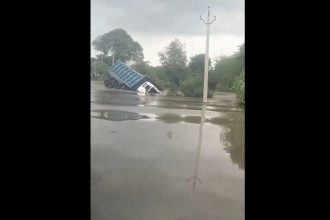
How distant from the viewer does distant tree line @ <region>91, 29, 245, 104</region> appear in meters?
1.32

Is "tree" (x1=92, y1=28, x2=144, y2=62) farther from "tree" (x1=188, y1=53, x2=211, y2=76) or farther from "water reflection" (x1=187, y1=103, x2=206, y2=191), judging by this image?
"water reflection" (x1=187, y1=103, x2=206, y2=191)

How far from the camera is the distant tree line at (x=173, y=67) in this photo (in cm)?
132

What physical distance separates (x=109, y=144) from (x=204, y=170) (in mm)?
467

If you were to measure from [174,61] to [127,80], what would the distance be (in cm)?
25

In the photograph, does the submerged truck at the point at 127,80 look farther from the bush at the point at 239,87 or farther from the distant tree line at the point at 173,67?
the bush at the point at 239,87

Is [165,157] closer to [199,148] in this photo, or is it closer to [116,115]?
[199,148]

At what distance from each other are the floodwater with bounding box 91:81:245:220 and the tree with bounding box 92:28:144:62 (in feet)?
0.59

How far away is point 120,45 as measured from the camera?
4.41 feet

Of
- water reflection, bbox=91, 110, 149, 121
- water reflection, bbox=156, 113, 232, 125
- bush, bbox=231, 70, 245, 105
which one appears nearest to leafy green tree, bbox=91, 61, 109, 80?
water reflection, bbox=91, 110, 149, 121

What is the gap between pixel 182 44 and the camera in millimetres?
1350

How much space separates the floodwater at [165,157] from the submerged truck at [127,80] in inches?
1.5

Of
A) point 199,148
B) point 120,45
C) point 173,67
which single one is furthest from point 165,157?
point 120,45
